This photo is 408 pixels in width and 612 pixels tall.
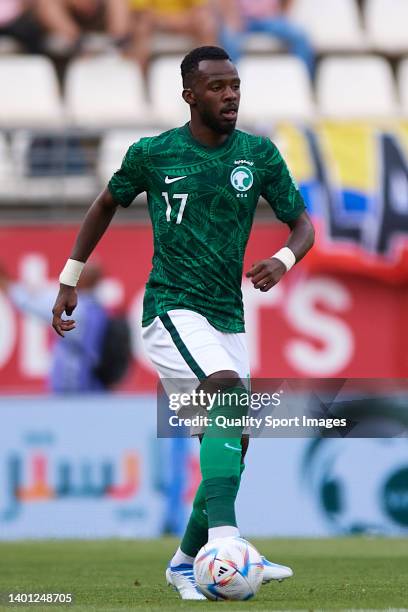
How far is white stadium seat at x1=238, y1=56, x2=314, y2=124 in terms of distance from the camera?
623 inches

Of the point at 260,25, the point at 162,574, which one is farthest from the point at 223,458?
the point at 260,25

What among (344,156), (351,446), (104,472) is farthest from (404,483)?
(344,156)

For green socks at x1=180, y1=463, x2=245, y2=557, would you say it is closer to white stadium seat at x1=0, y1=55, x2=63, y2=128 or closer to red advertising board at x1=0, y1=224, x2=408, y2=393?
red advertising board at x1=0, y1=224, x2=408, y2=393

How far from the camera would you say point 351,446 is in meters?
10.9

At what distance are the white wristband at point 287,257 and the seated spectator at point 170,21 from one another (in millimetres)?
10634

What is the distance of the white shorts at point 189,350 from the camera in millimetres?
5383

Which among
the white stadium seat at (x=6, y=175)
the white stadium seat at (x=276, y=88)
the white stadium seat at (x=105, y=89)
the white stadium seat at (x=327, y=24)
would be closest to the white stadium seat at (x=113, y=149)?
the white stadium seat at (x=105, y=89)

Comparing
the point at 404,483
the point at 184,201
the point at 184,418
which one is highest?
the point at 184,201

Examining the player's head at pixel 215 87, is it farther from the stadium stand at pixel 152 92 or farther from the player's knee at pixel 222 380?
the stadium stand at pixel 152 92

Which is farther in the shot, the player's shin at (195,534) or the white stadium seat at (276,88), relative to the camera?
the white stadium seat at (276,88)

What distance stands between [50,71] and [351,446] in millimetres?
6796

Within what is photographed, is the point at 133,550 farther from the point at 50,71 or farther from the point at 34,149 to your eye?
the point at 50,71

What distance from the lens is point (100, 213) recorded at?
5848 millimetres

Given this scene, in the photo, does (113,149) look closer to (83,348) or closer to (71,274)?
(83,348)
